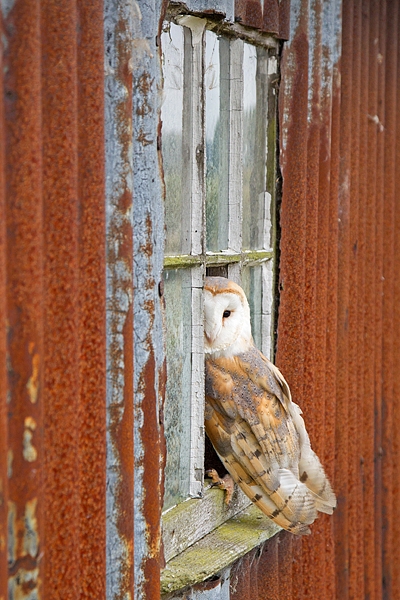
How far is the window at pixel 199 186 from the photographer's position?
2275 millimetres

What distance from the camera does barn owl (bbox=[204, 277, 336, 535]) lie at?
8.28ft

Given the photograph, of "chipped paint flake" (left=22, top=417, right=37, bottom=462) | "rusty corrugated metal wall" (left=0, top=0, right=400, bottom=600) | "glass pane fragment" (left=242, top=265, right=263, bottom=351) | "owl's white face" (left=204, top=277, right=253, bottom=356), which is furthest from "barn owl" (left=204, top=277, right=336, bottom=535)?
"chipped paint flake" (left=22, top=417, right=37, bottom=462)

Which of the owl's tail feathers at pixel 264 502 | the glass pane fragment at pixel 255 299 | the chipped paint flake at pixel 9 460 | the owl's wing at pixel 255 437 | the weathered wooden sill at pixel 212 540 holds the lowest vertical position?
the weathered wooden sill at pixel 212 540

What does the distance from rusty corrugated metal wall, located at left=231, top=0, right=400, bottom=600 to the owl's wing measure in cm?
→ 29

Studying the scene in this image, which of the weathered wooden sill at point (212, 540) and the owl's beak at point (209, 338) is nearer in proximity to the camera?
the weathered wooden sill at point (212, 540)

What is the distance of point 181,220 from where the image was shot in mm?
2336

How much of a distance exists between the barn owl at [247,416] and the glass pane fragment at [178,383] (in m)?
0.15

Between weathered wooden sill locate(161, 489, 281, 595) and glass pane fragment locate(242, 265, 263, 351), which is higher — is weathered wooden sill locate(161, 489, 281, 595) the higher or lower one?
the lower one

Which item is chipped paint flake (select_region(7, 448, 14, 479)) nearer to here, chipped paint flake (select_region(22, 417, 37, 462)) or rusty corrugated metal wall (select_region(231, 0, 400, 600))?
chipped paint flake (select_region(22, 417, 37, 462))

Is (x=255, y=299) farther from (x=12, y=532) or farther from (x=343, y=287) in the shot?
(x=12, y=532)

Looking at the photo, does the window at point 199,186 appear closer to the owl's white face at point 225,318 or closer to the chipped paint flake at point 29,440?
the owl's white face at point 225,318

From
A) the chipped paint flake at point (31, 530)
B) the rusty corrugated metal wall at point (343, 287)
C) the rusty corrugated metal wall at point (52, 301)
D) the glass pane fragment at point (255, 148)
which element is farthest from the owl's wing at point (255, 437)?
the chipped paint flake at point (31, 530)

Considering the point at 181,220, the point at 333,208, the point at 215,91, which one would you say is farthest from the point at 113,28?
the point at 333,208

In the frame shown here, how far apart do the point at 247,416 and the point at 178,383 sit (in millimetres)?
306
